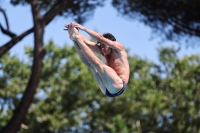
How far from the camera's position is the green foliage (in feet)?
60.4

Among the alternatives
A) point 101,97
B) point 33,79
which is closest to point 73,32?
point 33,79

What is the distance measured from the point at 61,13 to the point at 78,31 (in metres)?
9.35

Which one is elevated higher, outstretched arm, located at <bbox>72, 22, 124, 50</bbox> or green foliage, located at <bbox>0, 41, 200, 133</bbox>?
outstretched arm, located at <bbox>72, 22, 124, 50</bbox>

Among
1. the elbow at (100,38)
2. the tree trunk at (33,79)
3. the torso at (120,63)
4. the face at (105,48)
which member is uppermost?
the elbow at (100,38)

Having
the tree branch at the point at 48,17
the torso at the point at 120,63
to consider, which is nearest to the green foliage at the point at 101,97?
the tree branch at the point at 48,17

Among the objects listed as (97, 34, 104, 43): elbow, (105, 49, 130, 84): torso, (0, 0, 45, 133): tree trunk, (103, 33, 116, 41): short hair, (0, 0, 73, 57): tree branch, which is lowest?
(0, 0, 45, 133): tree trunk

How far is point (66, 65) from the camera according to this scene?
63.6 feet

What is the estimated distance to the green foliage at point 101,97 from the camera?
1841 cm

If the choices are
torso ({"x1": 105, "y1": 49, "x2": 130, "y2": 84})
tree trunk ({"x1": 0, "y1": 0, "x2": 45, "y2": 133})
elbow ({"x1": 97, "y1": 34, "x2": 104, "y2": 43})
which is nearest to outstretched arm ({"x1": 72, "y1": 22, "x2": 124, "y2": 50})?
elbow ({"x1": 97, "y1": 34, "x2": 104, "y2": 43})

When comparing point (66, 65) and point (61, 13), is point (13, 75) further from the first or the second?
point (61, 13)

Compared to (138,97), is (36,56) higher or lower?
higher

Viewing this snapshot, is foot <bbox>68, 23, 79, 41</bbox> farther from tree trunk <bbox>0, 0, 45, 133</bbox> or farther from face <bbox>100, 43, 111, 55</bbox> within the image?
tree trunk <bbox>0, 0, 45, 133</bbox>

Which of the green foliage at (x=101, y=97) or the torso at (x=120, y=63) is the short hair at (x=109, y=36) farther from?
the green foliage at (x=101, y=97)

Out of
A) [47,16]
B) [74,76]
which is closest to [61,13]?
[47,16]
